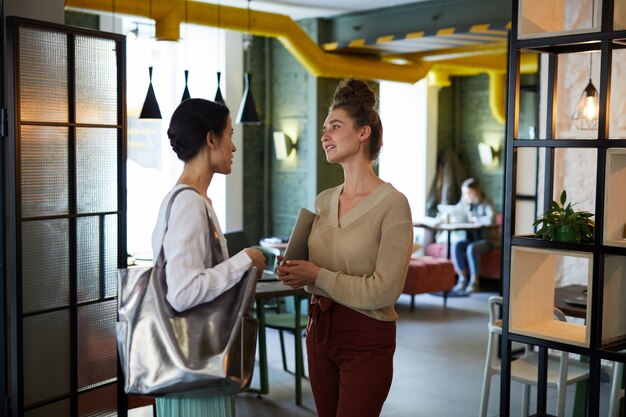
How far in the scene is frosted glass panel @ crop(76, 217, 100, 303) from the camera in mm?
3709

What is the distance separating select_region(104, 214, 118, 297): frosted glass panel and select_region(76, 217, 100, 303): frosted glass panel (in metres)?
0.04

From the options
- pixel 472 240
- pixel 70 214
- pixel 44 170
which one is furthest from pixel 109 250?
pixel 472 240

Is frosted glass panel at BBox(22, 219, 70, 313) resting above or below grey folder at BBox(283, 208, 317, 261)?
below

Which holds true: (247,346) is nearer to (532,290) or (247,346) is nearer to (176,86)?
(532,290)

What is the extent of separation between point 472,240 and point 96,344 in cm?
735

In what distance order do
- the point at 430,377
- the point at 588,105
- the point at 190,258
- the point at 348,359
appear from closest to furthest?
the point at 190,258 → the point at 348,359 → the point at 588,105 → the point at 430,377

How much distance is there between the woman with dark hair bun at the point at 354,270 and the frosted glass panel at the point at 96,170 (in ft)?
4.56

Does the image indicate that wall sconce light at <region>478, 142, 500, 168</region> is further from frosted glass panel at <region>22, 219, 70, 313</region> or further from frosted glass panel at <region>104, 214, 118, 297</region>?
frosted glass panel at <region>22, 219, 70, 313</region>

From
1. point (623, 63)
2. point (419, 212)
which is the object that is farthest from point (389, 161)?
point (623, 63)

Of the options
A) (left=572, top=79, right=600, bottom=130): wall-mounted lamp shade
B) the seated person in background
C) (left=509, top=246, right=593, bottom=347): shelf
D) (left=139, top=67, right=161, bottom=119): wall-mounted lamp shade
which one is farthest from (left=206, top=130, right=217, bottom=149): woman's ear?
the seated person in background

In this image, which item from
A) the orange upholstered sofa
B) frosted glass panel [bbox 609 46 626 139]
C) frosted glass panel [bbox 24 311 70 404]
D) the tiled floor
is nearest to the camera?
frosted glass panel [bbox 24 311 70 404]

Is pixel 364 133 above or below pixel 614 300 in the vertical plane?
above

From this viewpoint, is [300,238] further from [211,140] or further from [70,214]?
[70,214]

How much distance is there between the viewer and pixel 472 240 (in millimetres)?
10500
